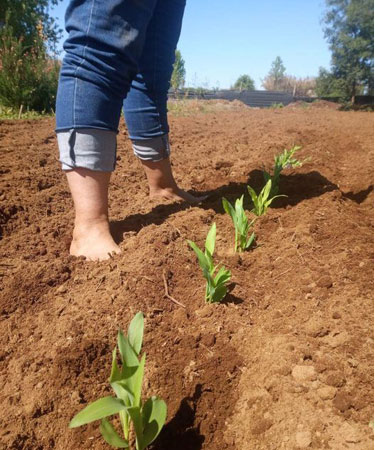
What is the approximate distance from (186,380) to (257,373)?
22 centimetres

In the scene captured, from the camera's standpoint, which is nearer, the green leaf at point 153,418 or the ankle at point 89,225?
the green leaf at point 153,418

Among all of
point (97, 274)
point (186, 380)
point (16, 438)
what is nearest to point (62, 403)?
point (16, 438)

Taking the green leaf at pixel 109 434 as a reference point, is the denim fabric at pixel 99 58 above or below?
above

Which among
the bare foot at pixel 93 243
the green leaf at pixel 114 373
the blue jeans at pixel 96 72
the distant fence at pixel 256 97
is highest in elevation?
the distant fence at pixel 256 97

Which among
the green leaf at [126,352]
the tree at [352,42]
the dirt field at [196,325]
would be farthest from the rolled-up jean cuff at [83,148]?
the tree at [352,42]

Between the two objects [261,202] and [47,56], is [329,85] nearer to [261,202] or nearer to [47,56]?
[47,56]

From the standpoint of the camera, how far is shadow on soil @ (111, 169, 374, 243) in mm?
1828

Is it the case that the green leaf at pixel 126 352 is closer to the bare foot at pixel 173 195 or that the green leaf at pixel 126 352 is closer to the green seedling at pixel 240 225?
the green seedling at pixel 240 225

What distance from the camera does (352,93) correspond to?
16.9 meters

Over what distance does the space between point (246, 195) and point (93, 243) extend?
49.4 inches

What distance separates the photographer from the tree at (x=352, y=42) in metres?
15.7

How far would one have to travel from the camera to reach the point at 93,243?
1.53 metres

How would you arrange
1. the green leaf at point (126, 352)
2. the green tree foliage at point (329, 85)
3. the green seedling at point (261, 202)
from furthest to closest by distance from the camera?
the green tree foliage at point (329, 85) < the green seedling at point (261, 202) < the green leaf at point (126, 352)

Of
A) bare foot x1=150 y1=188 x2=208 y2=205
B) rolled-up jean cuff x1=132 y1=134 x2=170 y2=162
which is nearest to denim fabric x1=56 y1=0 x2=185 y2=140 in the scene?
rolled-up jean cuff x1=132 y1=134 x2=170 y2=162
